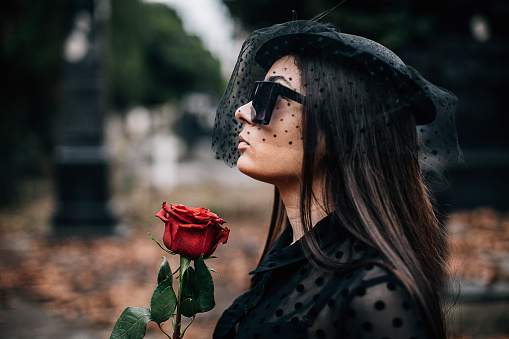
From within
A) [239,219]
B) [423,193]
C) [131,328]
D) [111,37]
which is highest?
[111,37]

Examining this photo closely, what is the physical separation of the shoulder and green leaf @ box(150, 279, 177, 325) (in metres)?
0.47

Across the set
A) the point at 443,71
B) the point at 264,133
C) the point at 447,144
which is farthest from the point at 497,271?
the point at 264,133

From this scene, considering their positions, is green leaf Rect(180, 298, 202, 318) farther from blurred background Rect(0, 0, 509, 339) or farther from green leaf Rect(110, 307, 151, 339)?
blurred background Rect(0, 0, 509, 339)

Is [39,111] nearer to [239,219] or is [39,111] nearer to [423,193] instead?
[239,219]

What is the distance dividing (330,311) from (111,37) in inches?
582

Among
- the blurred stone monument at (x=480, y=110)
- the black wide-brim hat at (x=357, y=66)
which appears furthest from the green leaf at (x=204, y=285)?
the blurred stone monument at (x=480, y=110)

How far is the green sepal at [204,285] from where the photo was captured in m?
1.29

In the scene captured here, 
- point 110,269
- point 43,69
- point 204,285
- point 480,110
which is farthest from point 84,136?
point 480,110

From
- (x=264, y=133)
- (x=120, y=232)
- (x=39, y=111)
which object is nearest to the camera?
(x=264, y=133)

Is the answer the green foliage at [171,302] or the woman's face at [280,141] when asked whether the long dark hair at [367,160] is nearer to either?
the woman's face at [280,141]

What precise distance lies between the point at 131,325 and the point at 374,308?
0.70 metres

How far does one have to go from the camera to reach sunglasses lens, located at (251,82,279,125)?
132 centimetres

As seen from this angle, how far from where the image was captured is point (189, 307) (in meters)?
1.28

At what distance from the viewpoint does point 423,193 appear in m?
1.27
